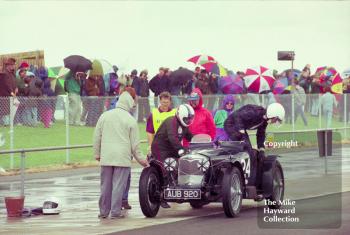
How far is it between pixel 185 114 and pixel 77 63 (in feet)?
54.4

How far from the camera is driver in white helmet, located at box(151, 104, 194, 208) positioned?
18.5 meters

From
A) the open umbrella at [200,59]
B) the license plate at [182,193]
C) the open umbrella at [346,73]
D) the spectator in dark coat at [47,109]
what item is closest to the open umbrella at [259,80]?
the open umbrella at [200,59]

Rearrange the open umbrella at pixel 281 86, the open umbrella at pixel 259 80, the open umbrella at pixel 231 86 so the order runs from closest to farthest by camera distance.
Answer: the open umbrella at pixel 231 86 → the open umbrella at pixel 259 80 → the open umbrella at pixel 281 86

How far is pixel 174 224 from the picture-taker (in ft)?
54.2

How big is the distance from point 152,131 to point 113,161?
9.01 feet

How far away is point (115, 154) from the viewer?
1762 cm

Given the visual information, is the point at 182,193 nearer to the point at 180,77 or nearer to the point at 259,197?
the point at 259,197

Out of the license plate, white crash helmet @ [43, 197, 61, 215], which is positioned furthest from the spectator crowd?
the license plate

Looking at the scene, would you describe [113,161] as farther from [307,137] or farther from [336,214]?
[307,137]

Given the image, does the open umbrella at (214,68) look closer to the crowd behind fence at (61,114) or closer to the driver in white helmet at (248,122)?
the crowd behind fence at (61,114)

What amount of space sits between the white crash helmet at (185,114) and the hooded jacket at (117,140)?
3.23 feet

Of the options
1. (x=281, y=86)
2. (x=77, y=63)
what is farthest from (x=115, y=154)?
(x=281, y=86)

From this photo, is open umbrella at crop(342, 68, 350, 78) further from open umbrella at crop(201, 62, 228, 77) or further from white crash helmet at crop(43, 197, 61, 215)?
white crash helmet at crop(43, 197, 61, 215)

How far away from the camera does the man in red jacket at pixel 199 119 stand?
19.8 meters
